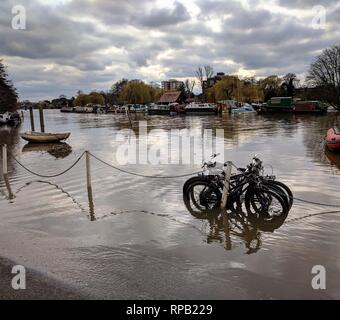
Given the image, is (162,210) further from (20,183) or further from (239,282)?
(20,183)

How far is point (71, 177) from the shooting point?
50.7 feet

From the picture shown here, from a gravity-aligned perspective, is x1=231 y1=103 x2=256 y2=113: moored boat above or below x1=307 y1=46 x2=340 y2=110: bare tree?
below

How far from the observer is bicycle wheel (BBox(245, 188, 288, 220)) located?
9.26 m

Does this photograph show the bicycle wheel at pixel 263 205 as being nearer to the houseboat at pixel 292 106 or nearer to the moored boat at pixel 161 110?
the houseboat at pixel 292 106

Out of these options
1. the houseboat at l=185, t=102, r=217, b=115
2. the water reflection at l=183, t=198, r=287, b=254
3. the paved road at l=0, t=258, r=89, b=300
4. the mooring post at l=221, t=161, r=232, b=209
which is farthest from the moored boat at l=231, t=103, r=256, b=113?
the paved road at l=0, t=258, r=89, b=300

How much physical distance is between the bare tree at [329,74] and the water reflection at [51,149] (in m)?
57.9

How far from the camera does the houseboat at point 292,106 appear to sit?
243 feet

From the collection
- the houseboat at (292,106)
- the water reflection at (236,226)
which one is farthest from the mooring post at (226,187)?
the houseboat at (292,106)

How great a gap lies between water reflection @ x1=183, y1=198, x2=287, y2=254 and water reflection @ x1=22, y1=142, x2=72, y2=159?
51.5 feet

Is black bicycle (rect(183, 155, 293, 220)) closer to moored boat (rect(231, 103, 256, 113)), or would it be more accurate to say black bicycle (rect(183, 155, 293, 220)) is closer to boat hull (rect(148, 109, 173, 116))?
moored boat (rect(231, 103, 256, 113))

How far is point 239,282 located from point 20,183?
10882mm

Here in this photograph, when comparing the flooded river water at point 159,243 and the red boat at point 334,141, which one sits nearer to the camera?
the flooded river water at point 159,243

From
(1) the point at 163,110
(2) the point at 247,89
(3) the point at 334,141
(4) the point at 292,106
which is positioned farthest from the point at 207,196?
(2) the point at 247,89
